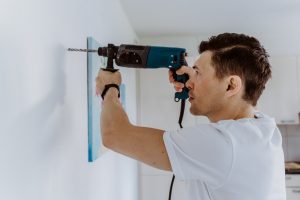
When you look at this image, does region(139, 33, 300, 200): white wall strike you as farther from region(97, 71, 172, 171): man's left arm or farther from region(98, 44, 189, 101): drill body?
region(97, 71, 172, 171): man's left arm

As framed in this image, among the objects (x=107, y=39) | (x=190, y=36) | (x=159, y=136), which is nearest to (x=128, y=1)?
(x=107, y=39)

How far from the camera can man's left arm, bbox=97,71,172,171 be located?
1048 millimetres

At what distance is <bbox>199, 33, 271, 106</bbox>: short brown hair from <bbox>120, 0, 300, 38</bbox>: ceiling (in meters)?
1.47

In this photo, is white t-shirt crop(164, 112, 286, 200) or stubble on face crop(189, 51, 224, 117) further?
stubble on face crop(189, 51, 224, 117)

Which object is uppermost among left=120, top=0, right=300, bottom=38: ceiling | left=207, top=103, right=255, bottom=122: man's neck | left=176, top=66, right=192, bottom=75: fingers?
left=120, top=0, right=300, bottom=38: ceiling

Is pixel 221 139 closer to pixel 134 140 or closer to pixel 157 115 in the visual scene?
pixel 134 140

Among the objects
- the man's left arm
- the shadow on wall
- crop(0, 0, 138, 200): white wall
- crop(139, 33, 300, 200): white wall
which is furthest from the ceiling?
the man's left arm

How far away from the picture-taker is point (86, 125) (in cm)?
157

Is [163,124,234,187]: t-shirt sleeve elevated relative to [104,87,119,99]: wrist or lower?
lower

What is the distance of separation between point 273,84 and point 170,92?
1155 millimetres

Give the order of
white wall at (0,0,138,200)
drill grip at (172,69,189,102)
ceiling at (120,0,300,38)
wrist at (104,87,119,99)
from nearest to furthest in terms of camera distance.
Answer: white wall at (0,0,138,200) → wrist at (104,87,119,99) → drill grip at (172,69,189,102) → ceiling at (120,0,300,38)

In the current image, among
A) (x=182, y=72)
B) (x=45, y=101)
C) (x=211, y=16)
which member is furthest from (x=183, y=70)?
(x=211, y=16)

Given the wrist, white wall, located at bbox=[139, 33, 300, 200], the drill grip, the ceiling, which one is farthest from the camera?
white wall, located at bbox=[139, 33, 300, 200]

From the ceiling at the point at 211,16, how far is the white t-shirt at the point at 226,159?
5.80ft
